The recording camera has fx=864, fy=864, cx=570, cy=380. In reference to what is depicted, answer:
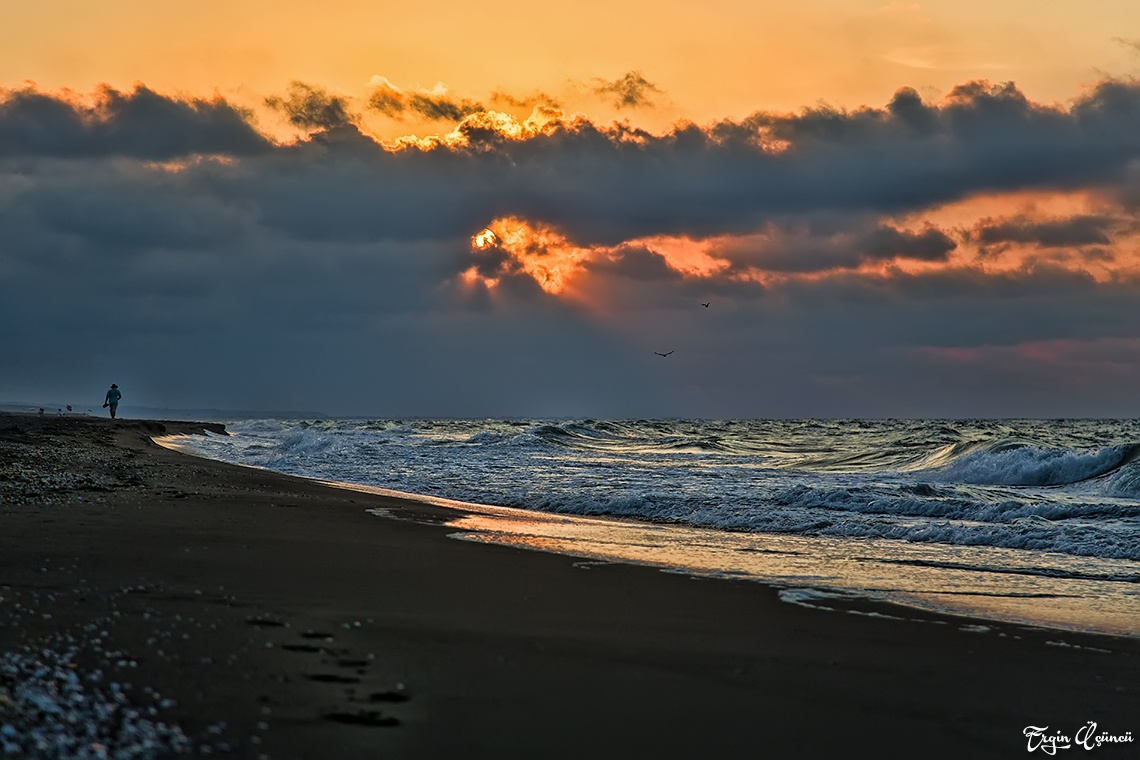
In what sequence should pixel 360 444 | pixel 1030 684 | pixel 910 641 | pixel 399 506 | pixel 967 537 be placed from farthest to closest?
pixel 360 444 → pixel 399 506 → pixel 967 537 → pixel 910 641 → pixel 1030 684

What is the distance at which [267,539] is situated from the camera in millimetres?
8391

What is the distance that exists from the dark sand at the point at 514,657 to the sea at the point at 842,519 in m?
1.25

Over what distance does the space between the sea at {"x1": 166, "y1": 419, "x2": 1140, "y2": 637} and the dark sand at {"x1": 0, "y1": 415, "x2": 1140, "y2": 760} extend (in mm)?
1248

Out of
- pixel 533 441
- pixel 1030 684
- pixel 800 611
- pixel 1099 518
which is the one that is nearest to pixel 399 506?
pixel 800 611

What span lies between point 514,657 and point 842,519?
380 inches

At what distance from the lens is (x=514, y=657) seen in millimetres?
→ 4805

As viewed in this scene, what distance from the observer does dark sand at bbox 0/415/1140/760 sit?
12.1 feet

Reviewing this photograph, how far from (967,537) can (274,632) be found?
10033 mm

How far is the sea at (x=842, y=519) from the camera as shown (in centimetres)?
812

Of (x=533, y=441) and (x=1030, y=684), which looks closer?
(x=1030, y=684)

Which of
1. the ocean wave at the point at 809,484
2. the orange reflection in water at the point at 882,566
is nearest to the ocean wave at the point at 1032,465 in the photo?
the ocean wave at the point at 809,484

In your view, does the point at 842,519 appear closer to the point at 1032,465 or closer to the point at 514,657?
the point at 514,657

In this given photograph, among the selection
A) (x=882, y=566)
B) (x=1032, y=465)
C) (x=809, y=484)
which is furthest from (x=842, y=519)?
(x=1032, y=465)

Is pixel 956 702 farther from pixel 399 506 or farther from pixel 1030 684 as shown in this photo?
pixel 399 506
